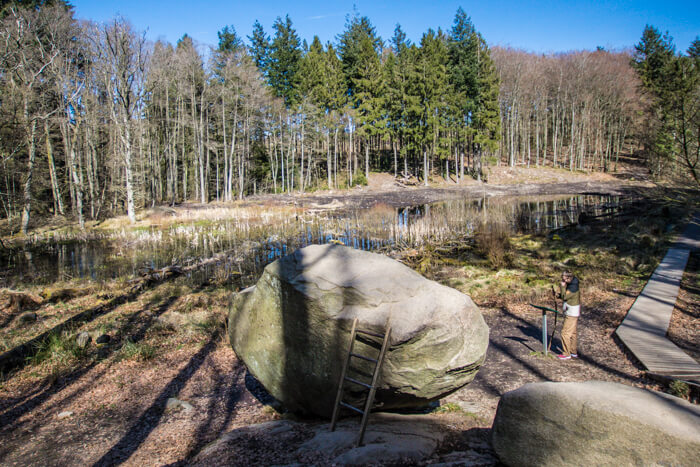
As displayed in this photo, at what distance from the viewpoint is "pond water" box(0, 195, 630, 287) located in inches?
593

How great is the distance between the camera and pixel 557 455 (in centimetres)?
303

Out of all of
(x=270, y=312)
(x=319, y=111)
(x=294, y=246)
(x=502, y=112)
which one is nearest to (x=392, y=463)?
(x=270, y=312)

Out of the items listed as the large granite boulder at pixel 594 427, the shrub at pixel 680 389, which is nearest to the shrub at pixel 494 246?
the shrub at pixel 680 389

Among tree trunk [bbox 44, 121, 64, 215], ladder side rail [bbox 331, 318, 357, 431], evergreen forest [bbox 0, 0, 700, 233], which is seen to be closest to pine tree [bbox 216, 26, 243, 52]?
evergreen forest [bbox 0, 0, 700, 233]

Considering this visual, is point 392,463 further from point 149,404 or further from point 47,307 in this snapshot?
point 47,307

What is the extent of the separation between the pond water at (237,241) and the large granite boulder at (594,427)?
11137mm

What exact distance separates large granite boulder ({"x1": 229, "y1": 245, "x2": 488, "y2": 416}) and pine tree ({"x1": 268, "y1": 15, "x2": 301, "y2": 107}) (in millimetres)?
43431

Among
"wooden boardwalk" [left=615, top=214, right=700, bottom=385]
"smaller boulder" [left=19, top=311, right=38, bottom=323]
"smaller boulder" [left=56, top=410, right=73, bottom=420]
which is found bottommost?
"smaller boulder" [left=56, top=410, right=73, bottom=420]

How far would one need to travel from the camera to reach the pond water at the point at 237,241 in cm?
1505

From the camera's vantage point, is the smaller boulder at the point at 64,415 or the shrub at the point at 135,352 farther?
the shrub at the point at 135,352

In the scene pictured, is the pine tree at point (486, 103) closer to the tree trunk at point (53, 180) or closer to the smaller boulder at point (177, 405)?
the tree trunk at point (53, 180)

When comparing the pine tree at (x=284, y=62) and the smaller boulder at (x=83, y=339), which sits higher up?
the pine tree at (x=284, y=62)

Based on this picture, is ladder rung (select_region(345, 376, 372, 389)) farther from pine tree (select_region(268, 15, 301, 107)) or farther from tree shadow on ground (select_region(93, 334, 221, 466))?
pine tree (select_region(268, 15, 301, 107))

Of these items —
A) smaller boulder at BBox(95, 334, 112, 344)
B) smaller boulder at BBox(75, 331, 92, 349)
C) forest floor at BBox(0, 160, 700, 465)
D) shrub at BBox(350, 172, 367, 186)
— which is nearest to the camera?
forest floor at BBox(0, 160, 700, 465)
